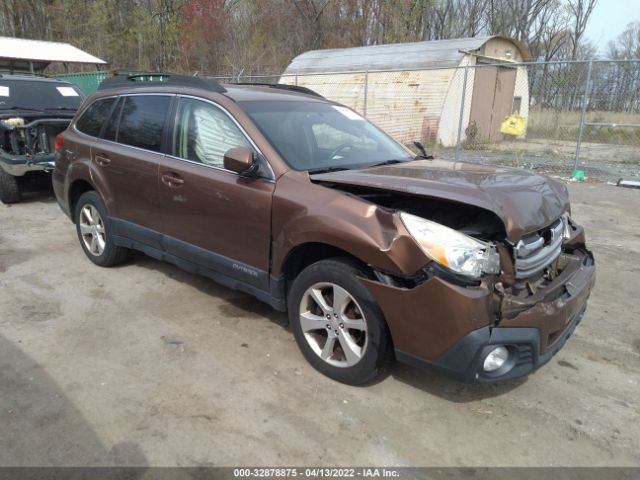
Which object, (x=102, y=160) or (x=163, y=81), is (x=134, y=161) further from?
(x=163, y=81)

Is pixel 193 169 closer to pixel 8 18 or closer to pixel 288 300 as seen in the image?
pixel 288 300

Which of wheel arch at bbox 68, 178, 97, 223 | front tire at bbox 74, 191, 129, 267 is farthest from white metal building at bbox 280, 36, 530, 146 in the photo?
front tire at bbox 74, 191, 129, 267

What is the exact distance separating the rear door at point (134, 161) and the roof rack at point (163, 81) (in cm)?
16

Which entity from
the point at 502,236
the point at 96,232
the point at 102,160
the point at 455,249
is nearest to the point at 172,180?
the point at 102,160

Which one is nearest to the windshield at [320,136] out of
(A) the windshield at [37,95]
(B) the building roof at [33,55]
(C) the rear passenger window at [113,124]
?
(C) the rear passenger window at [113,124]

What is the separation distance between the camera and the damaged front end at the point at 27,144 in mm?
7152

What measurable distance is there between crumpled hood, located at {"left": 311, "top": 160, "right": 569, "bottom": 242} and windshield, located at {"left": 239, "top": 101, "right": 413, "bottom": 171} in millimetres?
326

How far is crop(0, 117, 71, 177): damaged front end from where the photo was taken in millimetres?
7152

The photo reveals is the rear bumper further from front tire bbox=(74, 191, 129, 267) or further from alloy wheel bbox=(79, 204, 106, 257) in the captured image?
alloy wheel bbox=(79, 204, 106, 257)

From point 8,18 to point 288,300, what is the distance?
3206 centimetres

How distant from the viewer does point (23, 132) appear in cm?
730

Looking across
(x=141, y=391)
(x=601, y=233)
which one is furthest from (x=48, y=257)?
(x=601, y=233)

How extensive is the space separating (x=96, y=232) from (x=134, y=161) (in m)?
1.13

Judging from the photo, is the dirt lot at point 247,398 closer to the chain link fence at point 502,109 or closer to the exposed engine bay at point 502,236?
the exposed engine bay at point 502,236
